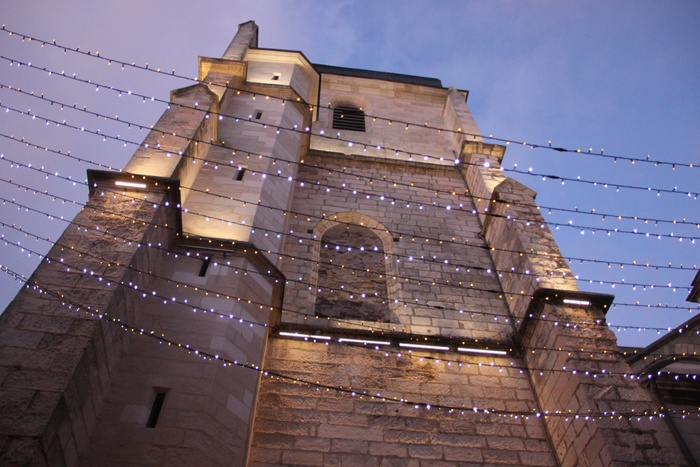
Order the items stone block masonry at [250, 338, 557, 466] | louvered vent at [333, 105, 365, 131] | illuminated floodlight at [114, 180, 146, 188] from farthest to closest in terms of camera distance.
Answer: louvered vent at [333, 105, 365, 131] < illuminated floodlight at [114, 180, 146, 188] < stone block masonry at [250, 338, 557, 466]

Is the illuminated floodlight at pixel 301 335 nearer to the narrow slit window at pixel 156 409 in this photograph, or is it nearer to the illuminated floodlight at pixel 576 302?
the narrow slit window at pixel 156 409

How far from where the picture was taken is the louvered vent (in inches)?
624

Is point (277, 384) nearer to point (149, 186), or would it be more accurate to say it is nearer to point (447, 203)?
point (149, 186)

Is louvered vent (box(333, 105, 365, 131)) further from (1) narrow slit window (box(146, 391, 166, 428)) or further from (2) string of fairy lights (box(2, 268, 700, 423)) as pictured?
(1) narrow slit window (box(146, 391, 166, 428))

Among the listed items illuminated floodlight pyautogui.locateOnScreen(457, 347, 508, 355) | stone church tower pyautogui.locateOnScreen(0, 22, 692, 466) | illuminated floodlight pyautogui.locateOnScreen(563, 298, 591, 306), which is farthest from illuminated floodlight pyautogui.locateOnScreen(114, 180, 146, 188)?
illuminated floodlight pyautogui.locateOnScreen(563, 298, 591, 306)

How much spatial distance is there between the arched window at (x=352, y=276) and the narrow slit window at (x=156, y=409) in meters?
3.35

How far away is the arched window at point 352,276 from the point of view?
28.4ft

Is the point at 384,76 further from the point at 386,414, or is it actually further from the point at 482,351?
the point at 386,414

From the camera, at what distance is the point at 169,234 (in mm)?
6852

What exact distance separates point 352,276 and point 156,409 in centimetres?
462

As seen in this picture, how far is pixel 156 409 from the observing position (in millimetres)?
5344

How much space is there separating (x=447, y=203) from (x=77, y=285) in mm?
8502

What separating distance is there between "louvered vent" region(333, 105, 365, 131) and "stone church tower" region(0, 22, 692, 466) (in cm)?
480

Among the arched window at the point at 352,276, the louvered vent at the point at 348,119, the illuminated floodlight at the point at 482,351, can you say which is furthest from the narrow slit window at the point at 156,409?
the louvered vent at the point at 348,119
